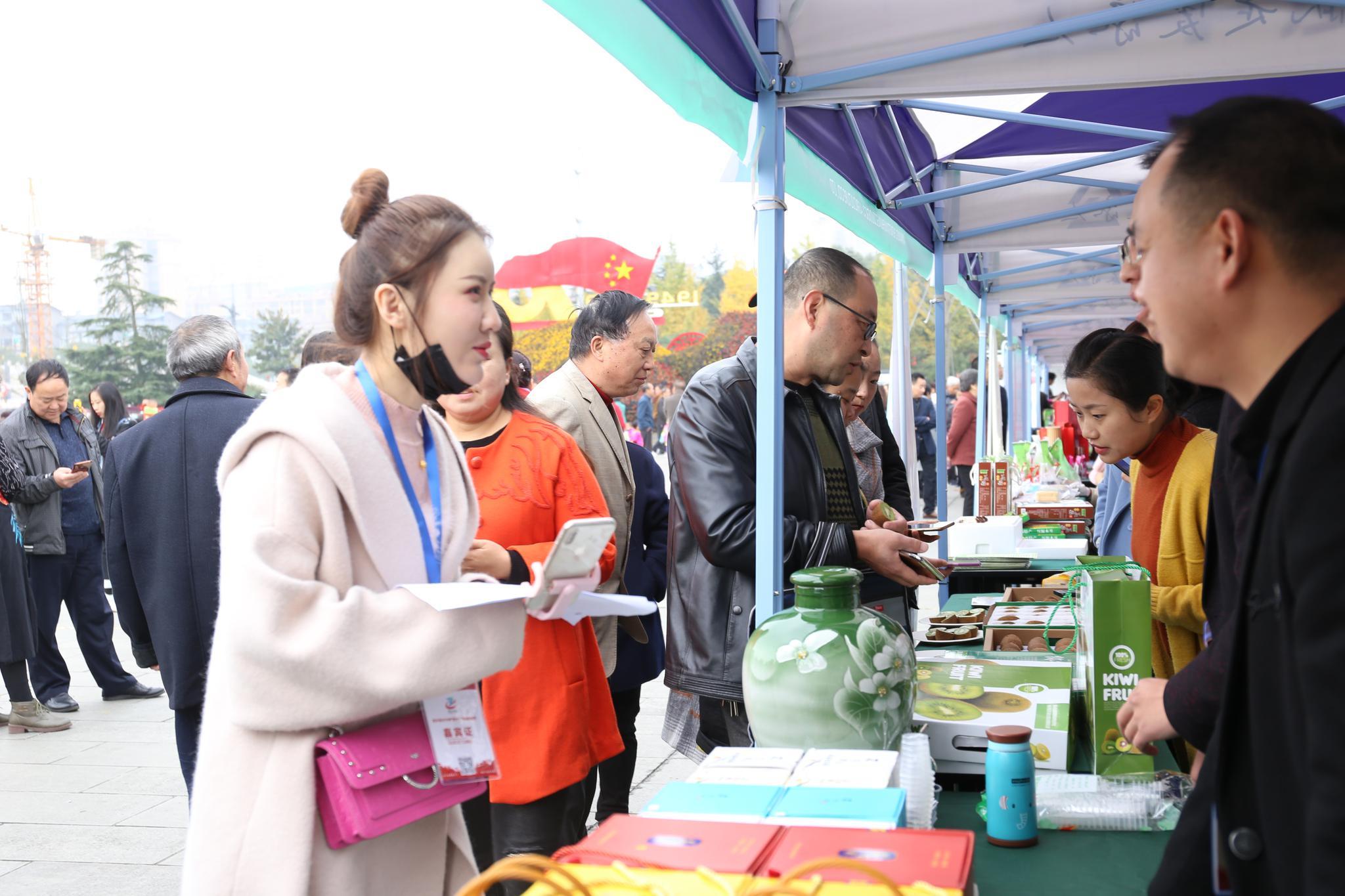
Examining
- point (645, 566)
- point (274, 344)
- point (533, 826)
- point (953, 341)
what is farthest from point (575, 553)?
point (953, 341)

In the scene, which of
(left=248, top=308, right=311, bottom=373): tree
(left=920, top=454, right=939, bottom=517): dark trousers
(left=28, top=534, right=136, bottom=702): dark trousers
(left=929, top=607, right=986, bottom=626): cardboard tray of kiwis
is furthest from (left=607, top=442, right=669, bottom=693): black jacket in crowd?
(left=248, top=308, right=311, bottom=373): tree

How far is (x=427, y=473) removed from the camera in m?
1.80

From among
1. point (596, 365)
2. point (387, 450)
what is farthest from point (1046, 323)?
point (387, 450)

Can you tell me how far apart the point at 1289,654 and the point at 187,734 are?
364 cm

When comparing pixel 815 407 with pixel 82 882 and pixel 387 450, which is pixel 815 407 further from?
pixel 82 882

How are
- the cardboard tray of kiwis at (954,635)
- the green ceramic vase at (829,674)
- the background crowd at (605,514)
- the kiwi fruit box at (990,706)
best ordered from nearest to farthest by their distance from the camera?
the background crowd at (605,514) < the green ceramic vase at (829,674) < the kiwi fruit box at (990,706) < the cardboard tray of kiwis at (954,635)

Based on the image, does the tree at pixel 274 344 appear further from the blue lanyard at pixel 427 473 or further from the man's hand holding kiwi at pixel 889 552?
the blue lanyard at pixel 427 473

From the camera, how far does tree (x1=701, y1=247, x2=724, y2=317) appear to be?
57.5 meters

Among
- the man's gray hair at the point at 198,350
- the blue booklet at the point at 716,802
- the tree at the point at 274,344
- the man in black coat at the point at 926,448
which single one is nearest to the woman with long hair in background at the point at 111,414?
the man's gray hair at the point at 198,350

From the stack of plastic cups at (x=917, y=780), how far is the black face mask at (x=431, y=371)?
886mm

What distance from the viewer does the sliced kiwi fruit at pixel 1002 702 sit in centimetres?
215

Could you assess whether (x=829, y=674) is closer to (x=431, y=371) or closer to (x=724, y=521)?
(x=431, y=371)

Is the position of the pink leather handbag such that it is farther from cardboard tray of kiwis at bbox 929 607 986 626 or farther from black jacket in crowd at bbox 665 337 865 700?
cardboard tray of kiwis at bbox 929 607 986 626

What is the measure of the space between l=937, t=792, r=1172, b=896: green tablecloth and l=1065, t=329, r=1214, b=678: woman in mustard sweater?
822mm
